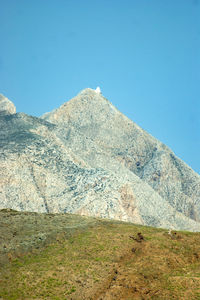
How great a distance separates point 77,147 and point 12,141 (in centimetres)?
2963

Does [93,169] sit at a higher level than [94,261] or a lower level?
higher

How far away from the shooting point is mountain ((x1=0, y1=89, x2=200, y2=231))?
4045 inches

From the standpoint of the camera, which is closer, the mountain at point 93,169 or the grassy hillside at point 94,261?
the grassy hillside at point 94,261

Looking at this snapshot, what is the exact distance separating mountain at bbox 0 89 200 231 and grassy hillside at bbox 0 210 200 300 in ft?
130

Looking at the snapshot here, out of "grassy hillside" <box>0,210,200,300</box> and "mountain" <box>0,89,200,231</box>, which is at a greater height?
"mountain" <box>0,89,200,231</box>

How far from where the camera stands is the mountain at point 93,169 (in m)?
103

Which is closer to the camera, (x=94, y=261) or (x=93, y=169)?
(x=94, y=261)

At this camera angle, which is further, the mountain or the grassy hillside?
the mountain

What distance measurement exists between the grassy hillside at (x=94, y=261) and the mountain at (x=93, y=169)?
3966cm

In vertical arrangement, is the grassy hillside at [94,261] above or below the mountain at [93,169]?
below

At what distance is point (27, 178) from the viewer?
105m

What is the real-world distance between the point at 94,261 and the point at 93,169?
69148mm

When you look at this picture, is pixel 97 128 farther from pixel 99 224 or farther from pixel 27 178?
pixel 99 224

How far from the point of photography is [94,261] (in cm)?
4956
